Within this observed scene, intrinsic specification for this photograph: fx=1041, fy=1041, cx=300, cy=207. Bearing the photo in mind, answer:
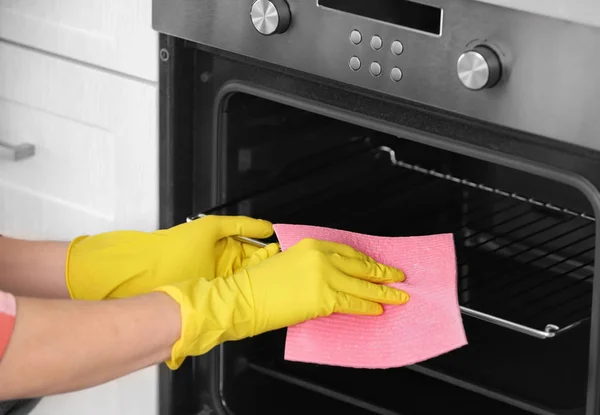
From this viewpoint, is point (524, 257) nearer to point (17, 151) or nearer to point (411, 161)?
point (411, 161)

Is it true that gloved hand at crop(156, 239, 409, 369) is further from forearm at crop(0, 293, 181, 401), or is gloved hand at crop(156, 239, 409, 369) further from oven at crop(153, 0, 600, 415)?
oven at crop(153, 0, 600, 415)

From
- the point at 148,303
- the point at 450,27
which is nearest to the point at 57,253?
the point at 148,303

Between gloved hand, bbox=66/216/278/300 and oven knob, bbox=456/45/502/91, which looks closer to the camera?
oven knob, bbox=456/45/502/91

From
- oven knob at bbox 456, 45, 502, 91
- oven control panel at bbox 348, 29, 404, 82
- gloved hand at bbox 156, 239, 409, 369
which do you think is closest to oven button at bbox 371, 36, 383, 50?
oven control panel at bbox 348, 29, 404, 82

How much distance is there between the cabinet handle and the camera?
1.86 metres

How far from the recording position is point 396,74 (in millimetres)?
1329

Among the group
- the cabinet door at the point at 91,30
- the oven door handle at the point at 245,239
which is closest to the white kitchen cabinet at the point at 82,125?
the cabinet door at the point at 91,30

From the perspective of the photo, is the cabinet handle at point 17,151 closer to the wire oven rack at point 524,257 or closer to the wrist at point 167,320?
the wire oven rack at point 524,257

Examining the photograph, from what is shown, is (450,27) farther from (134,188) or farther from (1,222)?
(1,222)

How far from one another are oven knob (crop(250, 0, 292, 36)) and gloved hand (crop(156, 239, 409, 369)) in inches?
11.7

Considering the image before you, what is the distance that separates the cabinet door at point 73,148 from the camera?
170cm

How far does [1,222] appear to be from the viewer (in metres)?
1.99

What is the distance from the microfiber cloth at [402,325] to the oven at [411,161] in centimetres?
5

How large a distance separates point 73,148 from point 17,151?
0.12 metres
